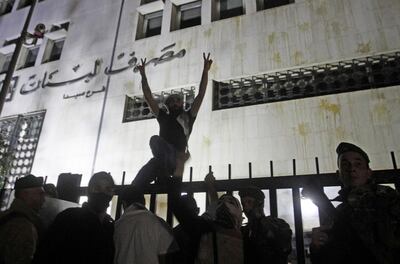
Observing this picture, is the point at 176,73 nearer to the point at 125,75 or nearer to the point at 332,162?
the point at 125,75

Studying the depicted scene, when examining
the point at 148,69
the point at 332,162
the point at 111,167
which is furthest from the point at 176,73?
the point at 332,162

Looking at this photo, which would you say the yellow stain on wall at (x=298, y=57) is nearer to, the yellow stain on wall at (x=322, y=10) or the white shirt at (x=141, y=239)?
the yellow stain on wall at (x=322, y=10)

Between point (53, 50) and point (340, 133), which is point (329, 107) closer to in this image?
point (340, 133)

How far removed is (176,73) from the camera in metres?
8.50

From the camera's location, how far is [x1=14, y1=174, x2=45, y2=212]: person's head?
2.13m

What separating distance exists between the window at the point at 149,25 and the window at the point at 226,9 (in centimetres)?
215

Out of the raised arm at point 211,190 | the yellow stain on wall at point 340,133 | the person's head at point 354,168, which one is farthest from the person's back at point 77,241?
the yellow stain on wall at point 340,133

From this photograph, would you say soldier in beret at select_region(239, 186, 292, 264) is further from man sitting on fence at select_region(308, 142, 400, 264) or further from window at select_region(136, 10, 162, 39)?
window at select_region(136, 10, 162, 39)

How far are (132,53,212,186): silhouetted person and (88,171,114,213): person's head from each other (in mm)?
397

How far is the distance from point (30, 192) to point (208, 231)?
4.74 feet

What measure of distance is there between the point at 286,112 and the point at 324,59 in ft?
5.37

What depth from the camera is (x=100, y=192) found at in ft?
6.63

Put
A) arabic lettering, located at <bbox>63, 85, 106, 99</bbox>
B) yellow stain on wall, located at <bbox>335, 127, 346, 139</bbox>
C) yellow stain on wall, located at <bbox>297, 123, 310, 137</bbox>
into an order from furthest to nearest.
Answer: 1. arabic lettering, located at <bbox>63, 85, 106, 99</bbox>
2. yellow stain on wall, located at <bbox>297, 123, 310, 137</bbox>
3. yellow stain on wall, located at <bbox>335, 127, 346, 139</bbox>

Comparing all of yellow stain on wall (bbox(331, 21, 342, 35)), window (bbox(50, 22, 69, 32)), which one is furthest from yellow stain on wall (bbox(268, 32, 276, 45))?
window (bbox(50, 22, 69, 32))
